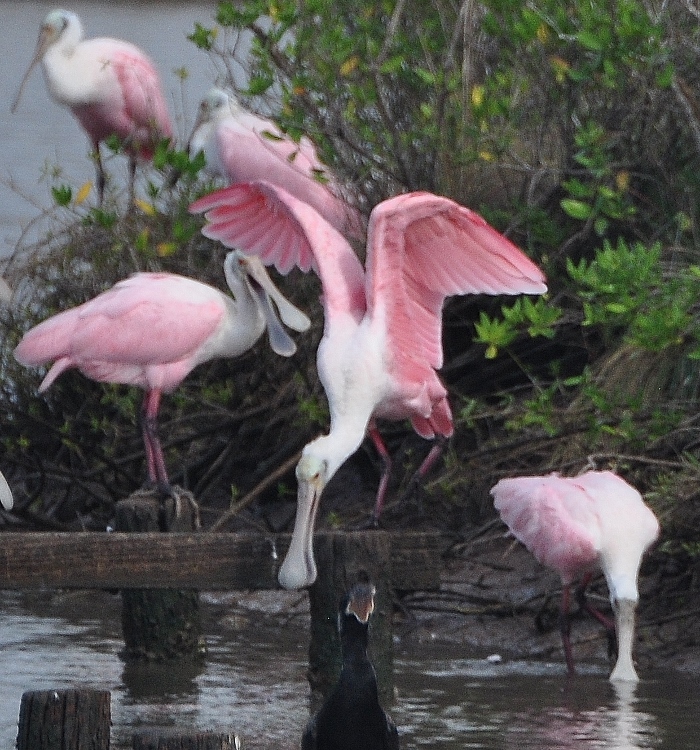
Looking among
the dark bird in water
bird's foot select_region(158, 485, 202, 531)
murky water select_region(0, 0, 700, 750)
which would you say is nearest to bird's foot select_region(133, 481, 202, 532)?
bird's foot select_region(158, 485, 202, 531)

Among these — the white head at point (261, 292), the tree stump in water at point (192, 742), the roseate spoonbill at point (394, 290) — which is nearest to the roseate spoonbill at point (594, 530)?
the roseate spoonbill at point (394, 290)

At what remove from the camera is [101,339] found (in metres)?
6.49

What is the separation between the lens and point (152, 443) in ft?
21.4

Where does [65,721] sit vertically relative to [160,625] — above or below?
above

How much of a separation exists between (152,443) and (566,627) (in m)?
1.65

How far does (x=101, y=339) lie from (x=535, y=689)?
1.98 meters

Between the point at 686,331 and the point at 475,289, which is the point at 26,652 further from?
the point at 686,331

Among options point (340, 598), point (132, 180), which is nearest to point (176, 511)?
point (340, 598)

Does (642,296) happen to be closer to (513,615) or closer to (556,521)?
(556,521)

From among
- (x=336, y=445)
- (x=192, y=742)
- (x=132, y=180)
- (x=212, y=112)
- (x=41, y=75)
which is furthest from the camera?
(x=41, y=75)

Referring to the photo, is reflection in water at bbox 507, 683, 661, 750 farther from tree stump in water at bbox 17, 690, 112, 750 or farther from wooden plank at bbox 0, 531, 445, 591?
tree stump in water at bbox 17, 690, 112, 750

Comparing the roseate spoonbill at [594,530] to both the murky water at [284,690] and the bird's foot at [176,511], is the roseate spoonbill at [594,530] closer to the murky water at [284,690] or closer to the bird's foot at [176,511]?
the murky water at [284,690]

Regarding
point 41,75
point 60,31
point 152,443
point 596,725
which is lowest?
point 596,725

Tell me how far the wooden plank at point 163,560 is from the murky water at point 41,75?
7.13 metres
